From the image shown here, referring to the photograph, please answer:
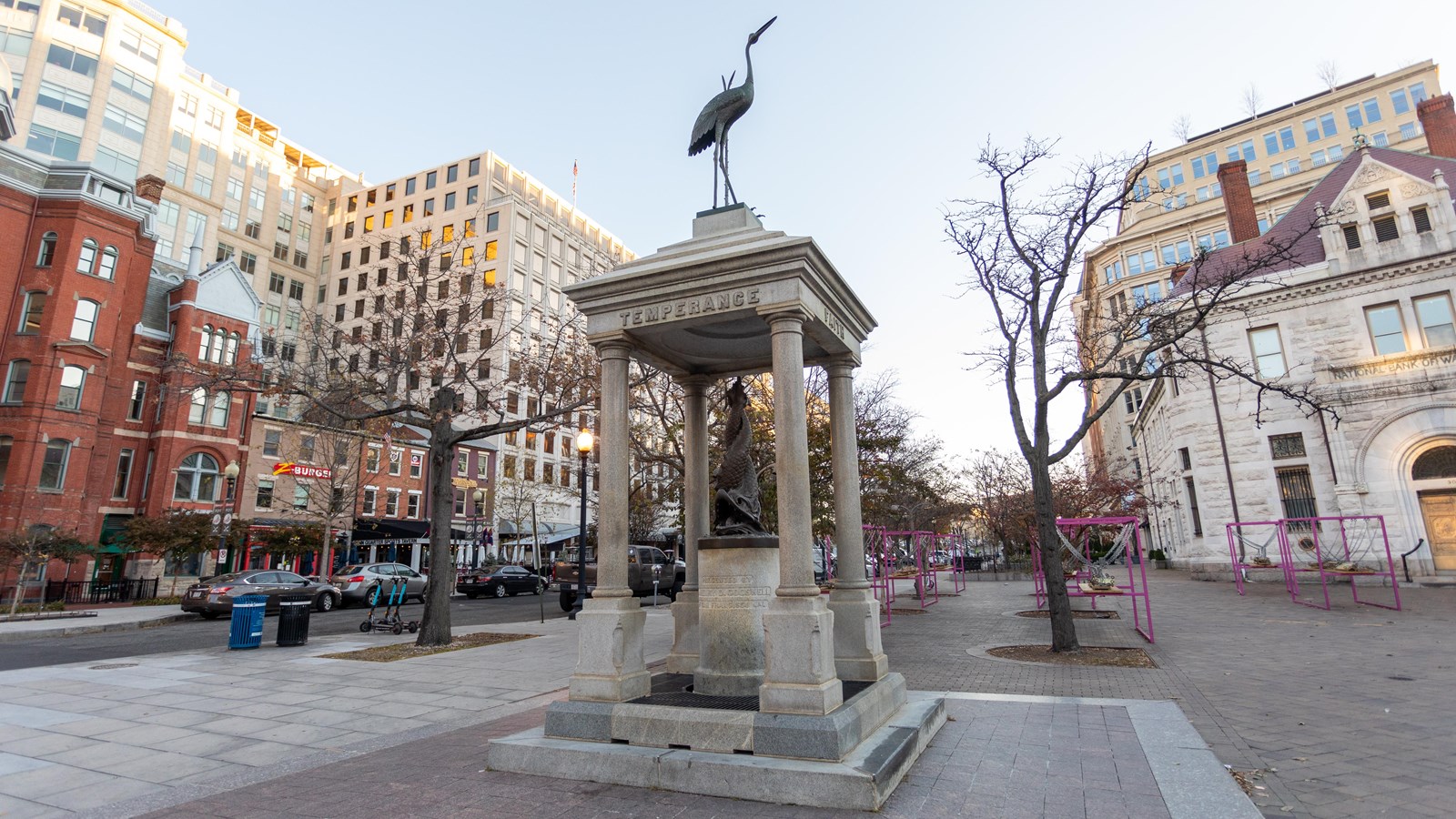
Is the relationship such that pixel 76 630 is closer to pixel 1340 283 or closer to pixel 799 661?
pixel 799 661

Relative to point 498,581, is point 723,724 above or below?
below

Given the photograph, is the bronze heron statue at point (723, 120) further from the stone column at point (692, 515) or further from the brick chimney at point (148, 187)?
the brick chimney at point (148, 187)

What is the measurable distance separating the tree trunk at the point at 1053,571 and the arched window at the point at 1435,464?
22827 millimetres

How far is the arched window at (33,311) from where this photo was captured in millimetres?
29766

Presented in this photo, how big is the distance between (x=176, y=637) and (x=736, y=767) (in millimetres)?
18320

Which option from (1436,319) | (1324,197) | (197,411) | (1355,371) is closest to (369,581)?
(197,411)

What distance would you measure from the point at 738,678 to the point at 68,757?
20.6 feet

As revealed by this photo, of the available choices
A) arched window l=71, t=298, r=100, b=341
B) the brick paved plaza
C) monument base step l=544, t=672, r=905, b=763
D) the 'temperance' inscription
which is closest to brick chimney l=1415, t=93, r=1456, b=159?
the brick paved plaza

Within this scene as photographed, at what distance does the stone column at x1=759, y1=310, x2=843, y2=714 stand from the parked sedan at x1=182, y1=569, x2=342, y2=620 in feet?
66.8

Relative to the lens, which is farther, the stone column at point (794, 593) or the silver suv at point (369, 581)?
the silver suv at point (369, 581)

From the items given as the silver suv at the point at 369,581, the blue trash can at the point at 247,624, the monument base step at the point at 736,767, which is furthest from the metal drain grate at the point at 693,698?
the silver suv at the point at 369,581

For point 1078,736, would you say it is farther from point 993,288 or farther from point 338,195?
point 338,195

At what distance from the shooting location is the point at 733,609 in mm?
7047

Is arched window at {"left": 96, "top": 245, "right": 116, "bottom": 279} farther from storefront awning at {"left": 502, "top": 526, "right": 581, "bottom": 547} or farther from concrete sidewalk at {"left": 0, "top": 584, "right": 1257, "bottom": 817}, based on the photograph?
concrete sidewalk at {"left": 0, "top": 584, "right": 1257, "bottom": 817}
